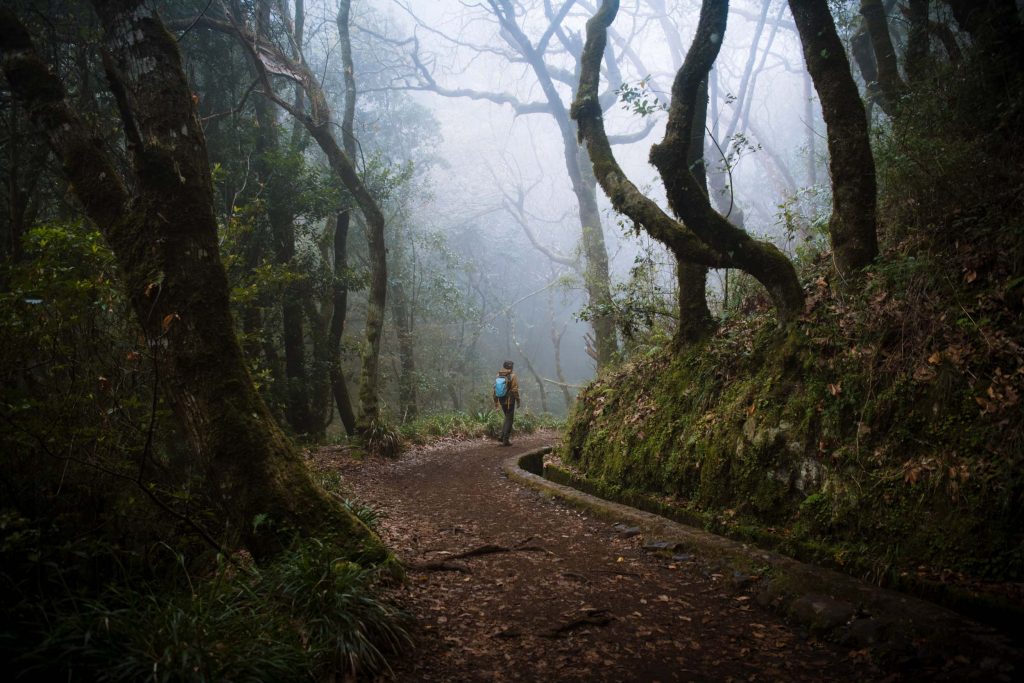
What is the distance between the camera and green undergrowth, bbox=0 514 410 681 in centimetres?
231

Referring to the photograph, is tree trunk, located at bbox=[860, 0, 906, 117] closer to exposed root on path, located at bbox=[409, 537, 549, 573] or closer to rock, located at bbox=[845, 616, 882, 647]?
rock, located at bbox=[845, 616, 882, 647]

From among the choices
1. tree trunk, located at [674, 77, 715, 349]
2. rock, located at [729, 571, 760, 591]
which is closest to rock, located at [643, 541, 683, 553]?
rock, located at [729, 571, 760, 591]

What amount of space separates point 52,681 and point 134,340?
104 inches

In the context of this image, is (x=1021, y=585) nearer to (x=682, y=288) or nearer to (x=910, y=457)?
(x=910, y=457)

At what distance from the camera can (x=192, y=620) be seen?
254 cm

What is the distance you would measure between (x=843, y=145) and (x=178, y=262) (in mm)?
6062

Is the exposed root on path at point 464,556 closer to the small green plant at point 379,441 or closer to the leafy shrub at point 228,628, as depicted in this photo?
the leafy shrub at point 228,628

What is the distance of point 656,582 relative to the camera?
15.0 ft

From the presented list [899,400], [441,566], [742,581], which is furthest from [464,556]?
[899,400]

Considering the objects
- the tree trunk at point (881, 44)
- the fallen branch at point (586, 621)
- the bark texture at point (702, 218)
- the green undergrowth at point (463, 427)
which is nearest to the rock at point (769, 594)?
the fallen branch at point (586, 621)

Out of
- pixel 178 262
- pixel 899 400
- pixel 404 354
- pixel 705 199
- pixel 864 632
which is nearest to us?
pixel 864 632

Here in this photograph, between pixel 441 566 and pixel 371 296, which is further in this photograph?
pixel 371 296

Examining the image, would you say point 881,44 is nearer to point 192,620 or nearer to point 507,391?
point 507,391

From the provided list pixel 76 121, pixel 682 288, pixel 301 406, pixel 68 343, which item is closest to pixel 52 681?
pixel 68 343
